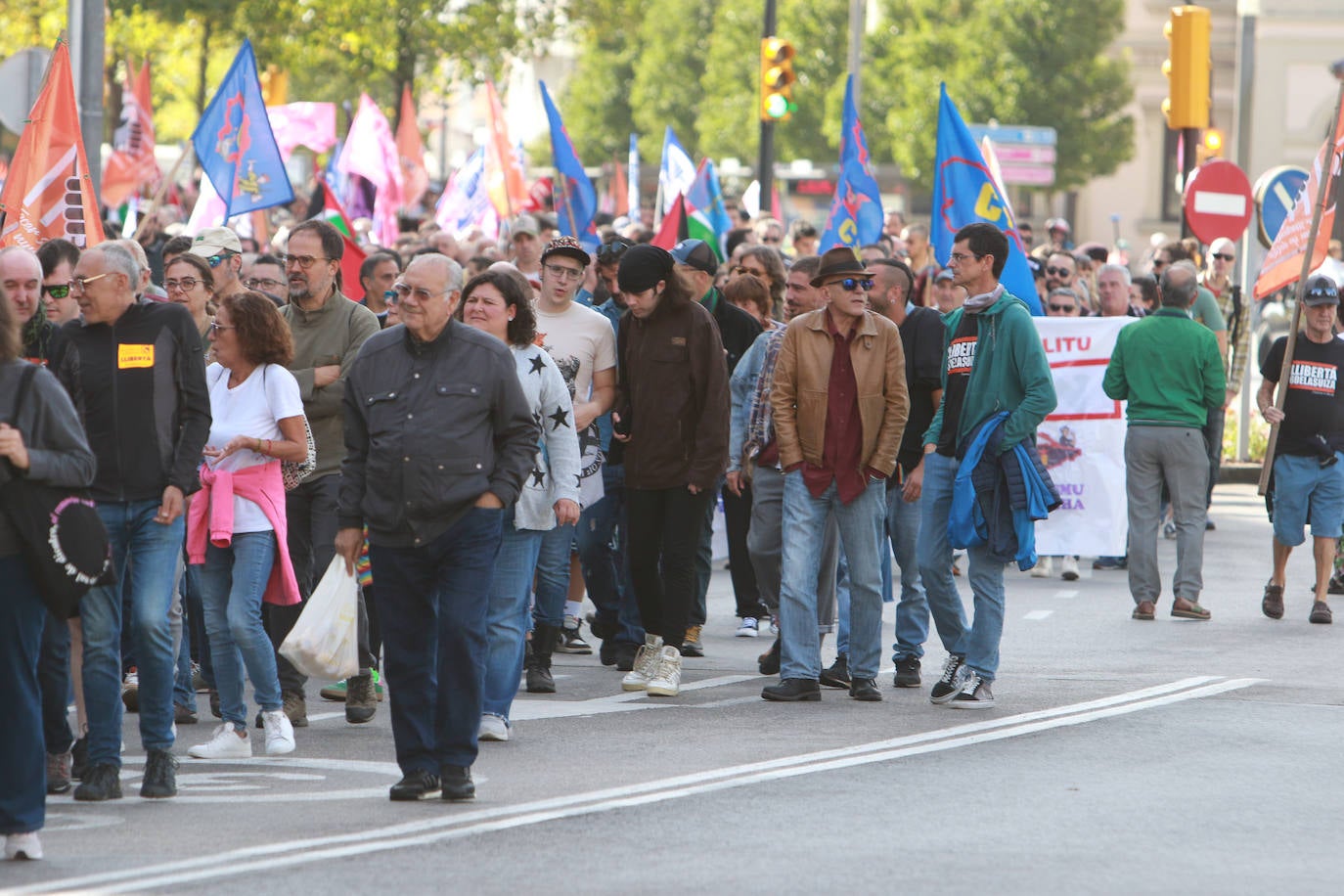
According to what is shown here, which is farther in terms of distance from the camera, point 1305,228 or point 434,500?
point 1305,228

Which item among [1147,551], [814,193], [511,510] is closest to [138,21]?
[814,193]

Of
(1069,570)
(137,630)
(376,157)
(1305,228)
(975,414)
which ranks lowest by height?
(1069,570)

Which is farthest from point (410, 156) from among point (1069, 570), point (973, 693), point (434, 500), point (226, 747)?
point (434, 500)

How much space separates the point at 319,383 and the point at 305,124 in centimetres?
1302

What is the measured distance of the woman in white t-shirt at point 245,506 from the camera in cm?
851

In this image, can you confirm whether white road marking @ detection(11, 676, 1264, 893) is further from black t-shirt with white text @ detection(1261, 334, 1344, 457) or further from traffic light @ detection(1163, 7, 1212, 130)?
traffic light @ detection(1163, 7, 1212, 130)

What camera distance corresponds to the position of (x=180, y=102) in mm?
71188

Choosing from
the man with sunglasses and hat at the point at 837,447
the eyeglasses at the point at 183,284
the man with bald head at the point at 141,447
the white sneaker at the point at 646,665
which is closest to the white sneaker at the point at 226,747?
the man with bald head at the point at 141,447

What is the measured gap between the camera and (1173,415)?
43.8 feet

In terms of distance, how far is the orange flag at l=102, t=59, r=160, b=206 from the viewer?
23.9 m

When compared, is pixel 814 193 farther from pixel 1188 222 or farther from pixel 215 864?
pixel 215 864

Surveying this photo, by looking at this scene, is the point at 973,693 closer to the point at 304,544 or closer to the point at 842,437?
the point at 842,437

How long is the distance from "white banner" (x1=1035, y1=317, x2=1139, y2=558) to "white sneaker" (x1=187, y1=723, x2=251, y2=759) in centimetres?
776

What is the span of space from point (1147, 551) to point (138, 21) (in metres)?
29.9
